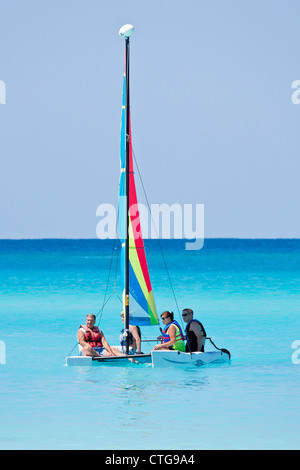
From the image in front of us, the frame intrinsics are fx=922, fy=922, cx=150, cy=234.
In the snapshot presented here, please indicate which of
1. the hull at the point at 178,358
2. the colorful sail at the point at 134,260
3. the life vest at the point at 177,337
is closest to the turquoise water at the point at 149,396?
the hull at the point at 178,358

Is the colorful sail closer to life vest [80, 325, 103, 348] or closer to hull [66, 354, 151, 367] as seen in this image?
life vest [80, 325, 103, 348]

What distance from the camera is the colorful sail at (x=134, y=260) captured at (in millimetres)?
20141

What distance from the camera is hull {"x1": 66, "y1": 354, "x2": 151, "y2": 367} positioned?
18.9m

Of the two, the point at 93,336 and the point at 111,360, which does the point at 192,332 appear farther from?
the point at 93,336

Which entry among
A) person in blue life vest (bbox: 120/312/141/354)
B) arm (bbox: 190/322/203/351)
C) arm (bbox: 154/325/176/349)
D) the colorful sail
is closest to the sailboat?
the colorful sail

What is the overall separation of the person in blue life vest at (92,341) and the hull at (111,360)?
0.21 metres

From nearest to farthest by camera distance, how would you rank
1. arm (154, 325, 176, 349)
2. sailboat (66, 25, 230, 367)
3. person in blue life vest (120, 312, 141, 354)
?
1. arm (154, 325, 176, 349)
2. person in blue life vest (120, 312, 141, 354)
3. sailboat (66, 25, 230, 367)

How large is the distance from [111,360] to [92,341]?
0.78 meters

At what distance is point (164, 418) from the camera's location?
49.8ft

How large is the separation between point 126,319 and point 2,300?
2286cm

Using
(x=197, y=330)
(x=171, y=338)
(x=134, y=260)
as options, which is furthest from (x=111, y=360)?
A: (x=134, y=260)

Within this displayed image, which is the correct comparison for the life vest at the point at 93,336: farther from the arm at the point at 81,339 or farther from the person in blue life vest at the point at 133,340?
the person in blue life vest at the point at 133,340

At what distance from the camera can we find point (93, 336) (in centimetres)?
1947

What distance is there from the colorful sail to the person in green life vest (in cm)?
95
